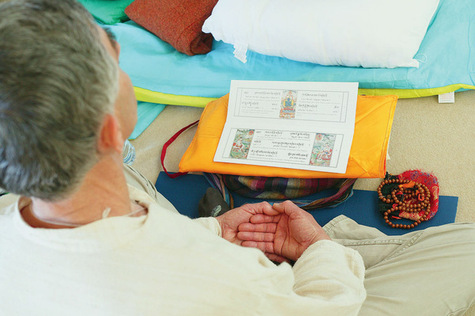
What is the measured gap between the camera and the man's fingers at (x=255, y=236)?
120 cm

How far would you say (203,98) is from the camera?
5.91 ft

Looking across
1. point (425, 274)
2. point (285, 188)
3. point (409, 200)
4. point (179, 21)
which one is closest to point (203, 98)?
point (179, 21)

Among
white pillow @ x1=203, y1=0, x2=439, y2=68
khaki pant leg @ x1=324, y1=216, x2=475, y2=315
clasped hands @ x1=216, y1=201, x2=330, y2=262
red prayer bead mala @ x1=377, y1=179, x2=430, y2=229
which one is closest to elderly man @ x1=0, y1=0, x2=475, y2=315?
khaki pant leg @ x1=324, y1=216, x2=475, y2=315

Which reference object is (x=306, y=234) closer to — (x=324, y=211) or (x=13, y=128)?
(x=324, y=211)

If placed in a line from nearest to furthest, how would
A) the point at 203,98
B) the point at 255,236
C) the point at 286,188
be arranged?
1. the point at 255,236
2. the point at 286,188
3. the point at 203,98

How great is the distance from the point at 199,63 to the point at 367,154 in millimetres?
847

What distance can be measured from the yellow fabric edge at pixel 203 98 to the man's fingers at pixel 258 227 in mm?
656

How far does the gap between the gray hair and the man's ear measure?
15mm

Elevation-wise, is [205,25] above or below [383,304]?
above

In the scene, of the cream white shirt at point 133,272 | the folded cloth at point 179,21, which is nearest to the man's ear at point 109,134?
the cream white shirt at point 133,272

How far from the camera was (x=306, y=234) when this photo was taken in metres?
1.09

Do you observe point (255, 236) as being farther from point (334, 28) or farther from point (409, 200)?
point (334, 28)

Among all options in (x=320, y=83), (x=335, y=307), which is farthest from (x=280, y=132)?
(x=335, y=307)

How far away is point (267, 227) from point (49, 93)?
820 millimetres
